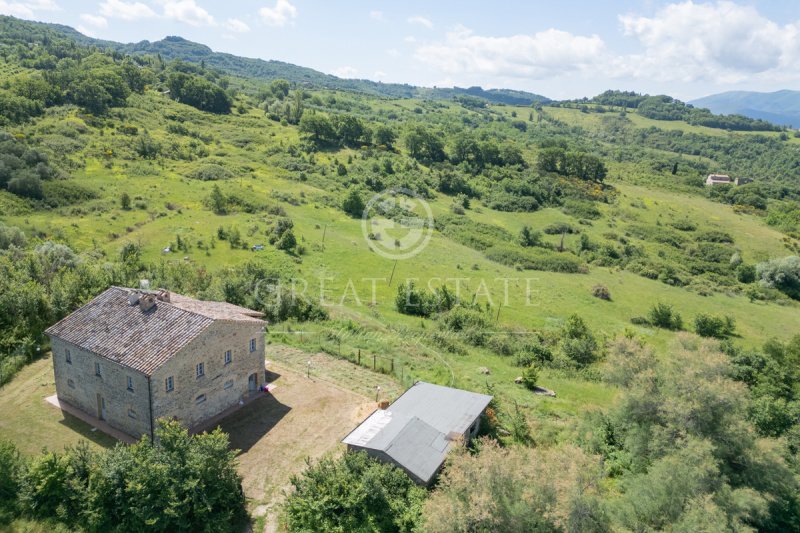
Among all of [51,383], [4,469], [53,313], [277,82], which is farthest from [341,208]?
[277,82]

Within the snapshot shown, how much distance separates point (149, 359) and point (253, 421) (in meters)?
7.06

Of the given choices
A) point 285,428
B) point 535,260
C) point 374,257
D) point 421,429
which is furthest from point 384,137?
point 421,429

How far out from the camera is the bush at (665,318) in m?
59.0

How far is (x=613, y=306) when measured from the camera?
6391 cm

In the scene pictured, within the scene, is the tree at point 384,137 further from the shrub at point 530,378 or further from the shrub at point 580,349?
the shrub at point 530,378

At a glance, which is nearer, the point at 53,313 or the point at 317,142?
the point at 53,313

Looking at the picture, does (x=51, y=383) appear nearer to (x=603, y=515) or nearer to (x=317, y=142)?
(x=603, y=515)

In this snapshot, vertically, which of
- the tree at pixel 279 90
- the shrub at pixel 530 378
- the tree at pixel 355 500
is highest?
the tree at pixel 279 90

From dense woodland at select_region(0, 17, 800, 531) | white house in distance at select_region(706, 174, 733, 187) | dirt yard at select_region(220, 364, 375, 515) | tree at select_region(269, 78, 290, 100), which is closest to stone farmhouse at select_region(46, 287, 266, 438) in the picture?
dirt yard at select_region(220, 364, 375, 515)

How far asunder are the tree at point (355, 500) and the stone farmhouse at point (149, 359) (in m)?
8.52

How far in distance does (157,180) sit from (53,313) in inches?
2055

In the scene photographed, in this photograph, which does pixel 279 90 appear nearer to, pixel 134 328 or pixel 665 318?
pixel 665 318

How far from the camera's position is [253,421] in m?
29.3

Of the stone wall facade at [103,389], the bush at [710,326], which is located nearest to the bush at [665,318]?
the bush at [710,326]
